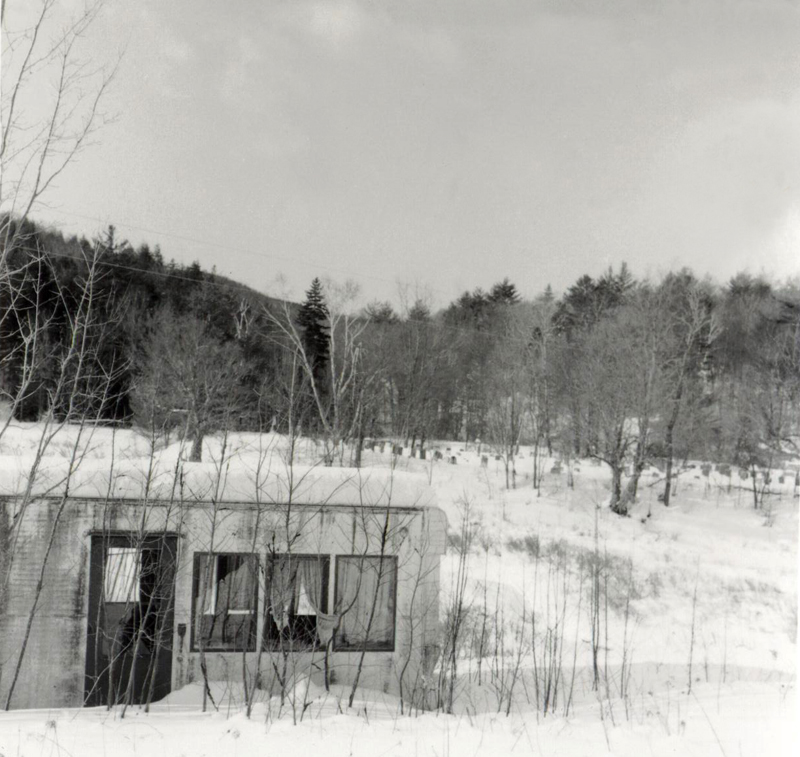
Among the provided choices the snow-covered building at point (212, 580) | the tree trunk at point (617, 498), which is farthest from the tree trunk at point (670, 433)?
the snow-covered building at point (212, 580)

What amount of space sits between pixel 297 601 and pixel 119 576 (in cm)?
201

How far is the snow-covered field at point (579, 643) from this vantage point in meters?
5.78

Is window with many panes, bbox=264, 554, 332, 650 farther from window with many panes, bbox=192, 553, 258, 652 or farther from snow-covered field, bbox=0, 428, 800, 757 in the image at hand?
snow-covered field, bbox=0, 428, 800, 757

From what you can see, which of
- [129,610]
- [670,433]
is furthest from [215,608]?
[670,433]

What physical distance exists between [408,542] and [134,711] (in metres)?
3.38

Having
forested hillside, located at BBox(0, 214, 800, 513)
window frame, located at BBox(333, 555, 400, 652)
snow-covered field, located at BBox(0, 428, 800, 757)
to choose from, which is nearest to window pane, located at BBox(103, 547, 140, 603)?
snow-covered field, located at BBox(0, 428, 800, 757)

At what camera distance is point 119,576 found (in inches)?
292

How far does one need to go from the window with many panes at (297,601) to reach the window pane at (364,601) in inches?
8.0

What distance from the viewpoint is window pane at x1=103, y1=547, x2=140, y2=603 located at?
7.39 metres

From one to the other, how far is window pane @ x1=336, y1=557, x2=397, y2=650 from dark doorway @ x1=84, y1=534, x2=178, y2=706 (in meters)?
1.94

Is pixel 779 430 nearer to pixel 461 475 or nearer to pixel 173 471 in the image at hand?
pixel 461 475

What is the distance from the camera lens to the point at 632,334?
26531 mm

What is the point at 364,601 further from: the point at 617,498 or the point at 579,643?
the point at 617,498

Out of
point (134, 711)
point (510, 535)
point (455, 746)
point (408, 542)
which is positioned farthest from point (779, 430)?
point (134, 711)
